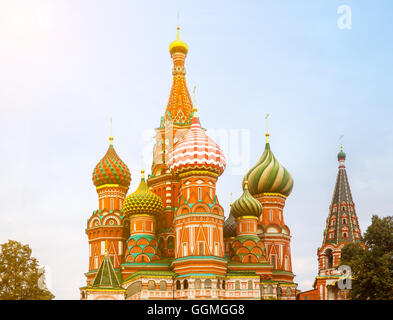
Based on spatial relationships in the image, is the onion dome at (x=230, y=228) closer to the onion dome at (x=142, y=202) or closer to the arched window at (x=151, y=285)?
the onion dome at (x=142, y=202)

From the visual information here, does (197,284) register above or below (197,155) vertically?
below

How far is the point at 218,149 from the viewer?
4256cm

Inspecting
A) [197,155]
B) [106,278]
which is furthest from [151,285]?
[197,155]

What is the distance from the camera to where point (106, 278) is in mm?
38469

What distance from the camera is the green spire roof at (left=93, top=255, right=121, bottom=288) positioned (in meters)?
38.3

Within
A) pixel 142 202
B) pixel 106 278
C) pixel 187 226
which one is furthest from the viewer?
pixel 142 202

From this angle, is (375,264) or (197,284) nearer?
(375,264)

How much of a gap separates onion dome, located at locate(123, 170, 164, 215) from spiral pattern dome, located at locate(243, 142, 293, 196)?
7.75 meters

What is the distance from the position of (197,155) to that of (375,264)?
13.3m

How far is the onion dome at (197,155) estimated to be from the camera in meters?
41.6

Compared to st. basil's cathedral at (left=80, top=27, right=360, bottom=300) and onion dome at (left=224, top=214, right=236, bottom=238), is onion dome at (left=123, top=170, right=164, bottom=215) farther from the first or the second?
onion dome at (left=224, top=214, right=236, bottom=238)

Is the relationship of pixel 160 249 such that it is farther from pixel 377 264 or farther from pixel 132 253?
pixel 377 264

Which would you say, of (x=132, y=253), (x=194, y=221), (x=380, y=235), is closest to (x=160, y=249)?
(x=132, y=253)

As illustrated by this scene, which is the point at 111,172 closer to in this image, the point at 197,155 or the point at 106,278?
the point at 197,155
